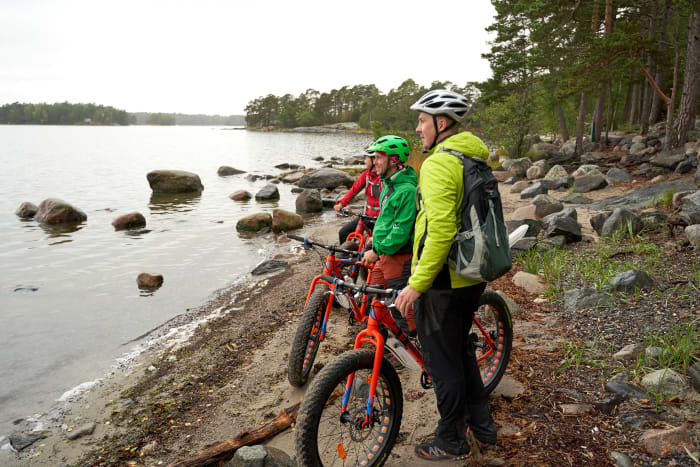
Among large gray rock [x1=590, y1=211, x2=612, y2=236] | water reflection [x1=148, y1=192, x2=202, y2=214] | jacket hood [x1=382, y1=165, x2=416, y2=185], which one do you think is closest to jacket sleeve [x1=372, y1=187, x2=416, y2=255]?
jacket hood [x1=382, y1=165, x2=416, y2=185]

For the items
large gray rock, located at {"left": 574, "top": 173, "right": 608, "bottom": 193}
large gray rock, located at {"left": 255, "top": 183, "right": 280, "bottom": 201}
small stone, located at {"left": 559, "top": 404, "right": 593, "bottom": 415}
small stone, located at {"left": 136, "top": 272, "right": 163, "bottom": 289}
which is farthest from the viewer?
large gray rock, located at {"left": 255, "top": 183, "right": 280, "bottom": 201}

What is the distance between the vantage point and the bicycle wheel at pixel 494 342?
12.6 feet

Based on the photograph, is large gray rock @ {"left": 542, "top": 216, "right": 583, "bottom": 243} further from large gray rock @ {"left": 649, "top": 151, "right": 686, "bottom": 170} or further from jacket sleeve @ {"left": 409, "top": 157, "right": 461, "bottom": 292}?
large gray rock @ {"left": 649, "top": 151, "right": 686, "bottom": 170}

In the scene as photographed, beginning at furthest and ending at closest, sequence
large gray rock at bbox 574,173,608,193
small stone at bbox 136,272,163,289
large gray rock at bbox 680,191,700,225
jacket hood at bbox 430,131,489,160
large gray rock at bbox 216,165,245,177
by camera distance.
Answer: large gray rock at bbox 216,165,245,177, large gray rock at bbox 574,173,608,193, small stone at bbox 136,272,163,289, large gray rock at bbox 680,191,700,225, jacket hood at bbox 430,131,489,160

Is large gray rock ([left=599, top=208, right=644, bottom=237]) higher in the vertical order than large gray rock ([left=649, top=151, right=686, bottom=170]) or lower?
lower

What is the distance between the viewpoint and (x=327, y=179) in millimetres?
25141

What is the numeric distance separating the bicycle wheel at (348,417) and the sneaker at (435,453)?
0.28 meters

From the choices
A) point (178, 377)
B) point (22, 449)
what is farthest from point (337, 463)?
point (22, 449)

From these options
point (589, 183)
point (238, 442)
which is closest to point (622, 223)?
point (589, 183)

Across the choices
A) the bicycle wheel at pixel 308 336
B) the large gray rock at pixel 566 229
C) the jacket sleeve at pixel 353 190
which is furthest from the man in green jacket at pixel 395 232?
the large gray rock at pixel 566 229

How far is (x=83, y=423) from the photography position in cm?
463

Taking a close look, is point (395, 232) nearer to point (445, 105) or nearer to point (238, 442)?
point (445, 105)

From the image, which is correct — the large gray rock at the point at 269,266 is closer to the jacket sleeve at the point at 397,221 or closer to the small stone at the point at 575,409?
the jacket sleeve at the point at 397,221

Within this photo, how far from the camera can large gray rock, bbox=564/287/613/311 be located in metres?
5.04
